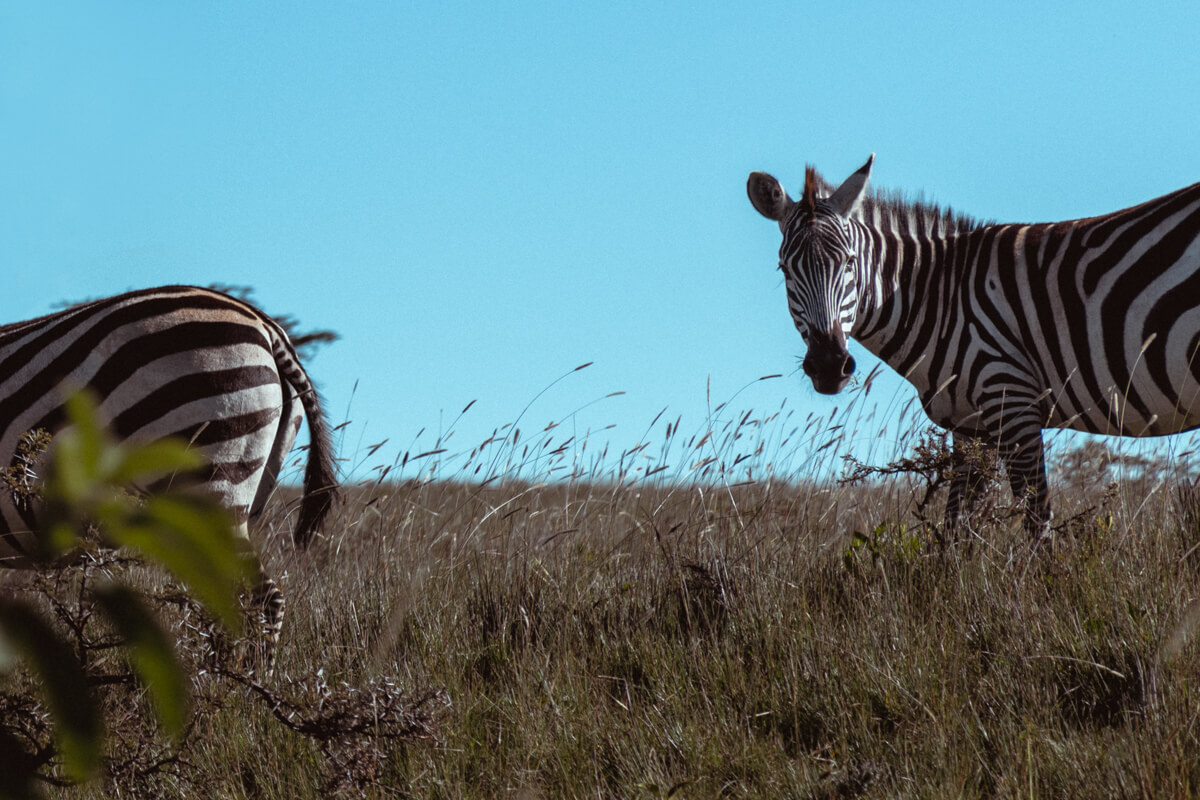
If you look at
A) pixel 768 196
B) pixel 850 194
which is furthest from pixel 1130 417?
pixel 768 196

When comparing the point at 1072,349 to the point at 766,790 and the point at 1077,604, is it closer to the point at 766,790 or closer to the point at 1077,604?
the point at 1077,604

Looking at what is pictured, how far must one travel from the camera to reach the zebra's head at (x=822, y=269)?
5.43 meters

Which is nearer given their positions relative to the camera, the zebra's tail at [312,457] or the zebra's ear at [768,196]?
the zebra's tail at [312,457]

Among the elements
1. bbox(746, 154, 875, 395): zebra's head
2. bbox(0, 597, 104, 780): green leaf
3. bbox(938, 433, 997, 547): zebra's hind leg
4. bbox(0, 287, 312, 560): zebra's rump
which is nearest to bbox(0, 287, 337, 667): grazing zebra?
bbox(0, 287, 312, 560): zebra's rump

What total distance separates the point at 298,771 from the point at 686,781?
3.91 feet

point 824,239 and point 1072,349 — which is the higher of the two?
point 824,239

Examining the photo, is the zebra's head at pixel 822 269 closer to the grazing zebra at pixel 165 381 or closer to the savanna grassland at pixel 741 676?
the savanna grassland at pixel 741 676

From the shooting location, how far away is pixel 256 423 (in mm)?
4387

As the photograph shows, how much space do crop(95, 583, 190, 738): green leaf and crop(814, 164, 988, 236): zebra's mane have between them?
595 cm

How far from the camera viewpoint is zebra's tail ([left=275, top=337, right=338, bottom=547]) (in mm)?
4781

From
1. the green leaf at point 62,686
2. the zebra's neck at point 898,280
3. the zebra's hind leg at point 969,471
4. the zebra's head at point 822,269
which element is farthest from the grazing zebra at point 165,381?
the green leaf at point 62,686

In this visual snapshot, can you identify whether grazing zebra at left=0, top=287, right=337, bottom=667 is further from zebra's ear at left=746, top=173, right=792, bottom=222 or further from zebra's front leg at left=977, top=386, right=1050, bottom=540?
zebra's front leg at left=977, top=386, right=1050, bottom=540

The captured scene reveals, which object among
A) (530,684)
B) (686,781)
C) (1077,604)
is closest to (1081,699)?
(1077,604)

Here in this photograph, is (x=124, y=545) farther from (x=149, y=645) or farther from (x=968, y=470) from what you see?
(x=968, y=470)
